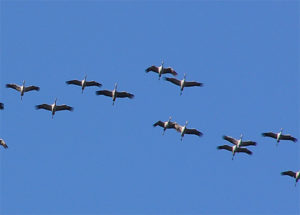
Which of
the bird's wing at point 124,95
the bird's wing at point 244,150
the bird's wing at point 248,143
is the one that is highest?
the bird's wing at point 124,95

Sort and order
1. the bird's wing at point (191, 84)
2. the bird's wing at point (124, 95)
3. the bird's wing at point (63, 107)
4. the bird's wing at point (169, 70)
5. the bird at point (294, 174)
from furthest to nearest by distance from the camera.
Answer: the bird's wing at point (191, 84), the bird's wing at point (63, 107), the bird's wing at point (124, 95), the bird's wing at point (169, 70), the bird at point (294, 174)

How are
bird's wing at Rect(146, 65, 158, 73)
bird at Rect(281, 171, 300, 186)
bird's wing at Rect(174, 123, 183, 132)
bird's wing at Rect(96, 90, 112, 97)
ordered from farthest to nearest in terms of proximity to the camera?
1. bird's wing at Rect(146, 65, 158, 73)
2. bird's wing at Rect(96, 90, 112, 97)
3. bird's wing at Rect(174, 123, 183, 132)
4. bird at Rect(281, 171, 300, 186)

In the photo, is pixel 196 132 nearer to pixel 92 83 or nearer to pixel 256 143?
pixel 256 143

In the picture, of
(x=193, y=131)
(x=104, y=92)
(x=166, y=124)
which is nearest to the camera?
(x=193, y=131)

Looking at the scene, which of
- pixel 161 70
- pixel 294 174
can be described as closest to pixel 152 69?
pixel 161 70

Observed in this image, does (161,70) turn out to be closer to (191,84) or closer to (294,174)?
(191,84)

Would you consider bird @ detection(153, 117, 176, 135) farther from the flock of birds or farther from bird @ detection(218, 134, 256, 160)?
bird @ detection(218, 134, 256, 160)

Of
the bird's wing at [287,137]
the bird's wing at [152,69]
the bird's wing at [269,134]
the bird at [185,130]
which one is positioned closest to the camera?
the bird at [185,130]

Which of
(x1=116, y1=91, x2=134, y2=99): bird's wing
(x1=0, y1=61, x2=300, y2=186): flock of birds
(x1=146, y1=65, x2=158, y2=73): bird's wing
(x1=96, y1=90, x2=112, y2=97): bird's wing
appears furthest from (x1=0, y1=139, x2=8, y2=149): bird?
(x1=146, y1=65, x2=158, y2=73): bird's wing

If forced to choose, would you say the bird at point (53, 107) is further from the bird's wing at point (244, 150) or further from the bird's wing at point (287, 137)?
the bird's wing at point (287, 137)

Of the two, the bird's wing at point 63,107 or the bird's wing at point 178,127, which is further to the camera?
the bird's wing at point 63,107

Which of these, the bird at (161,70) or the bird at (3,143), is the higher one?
the bird at (161,70)

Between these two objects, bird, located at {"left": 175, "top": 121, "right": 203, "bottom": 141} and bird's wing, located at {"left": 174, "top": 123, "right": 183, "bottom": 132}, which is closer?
bird, located at {"left": 175, "top": 121, "right": 203, "bottom": 141}

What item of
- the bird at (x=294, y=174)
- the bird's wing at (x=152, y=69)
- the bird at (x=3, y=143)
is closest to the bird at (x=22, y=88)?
the bird at (x=3, y=143)
